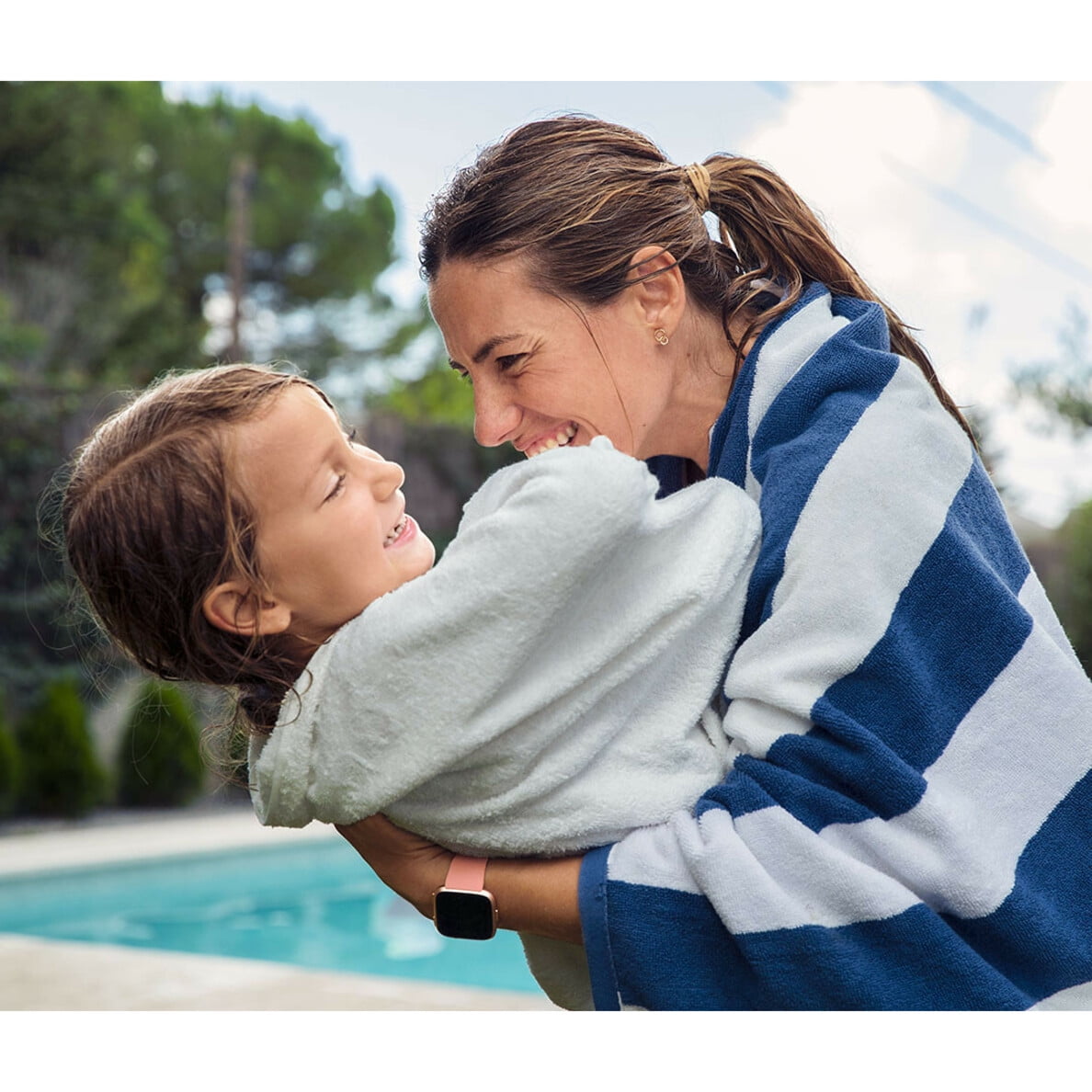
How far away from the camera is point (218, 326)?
16.4 metres

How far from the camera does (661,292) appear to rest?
175 centimetres

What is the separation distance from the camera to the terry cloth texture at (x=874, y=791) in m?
1.27

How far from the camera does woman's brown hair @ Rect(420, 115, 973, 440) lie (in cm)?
171

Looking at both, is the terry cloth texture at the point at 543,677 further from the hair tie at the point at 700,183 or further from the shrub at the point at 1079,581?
the shrub at the point at 1079,581

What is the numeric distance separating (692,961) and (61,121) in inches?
585

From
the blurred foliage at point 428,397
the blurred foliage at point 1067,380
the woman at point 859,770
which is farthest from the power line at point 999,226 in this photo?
the woman at point 859,770

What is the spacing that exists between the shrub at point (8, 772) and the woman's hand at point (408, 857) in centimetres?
854

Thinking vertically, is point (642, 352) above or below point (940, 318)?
above

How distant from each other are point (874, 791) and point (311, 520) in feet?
2.41

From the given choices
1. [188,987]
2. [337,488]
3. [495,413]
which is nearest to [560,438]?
[495,413]

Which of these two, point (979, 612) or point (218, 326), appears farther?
point (218, 326)
